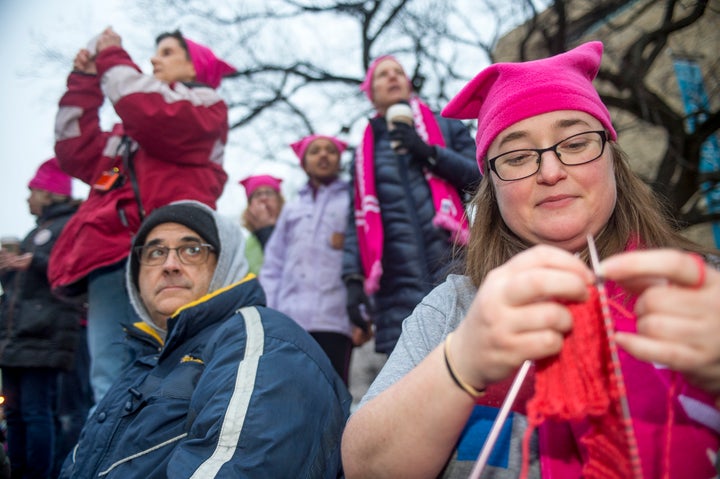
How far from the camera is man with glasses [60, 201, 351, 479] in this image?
56.1 inches

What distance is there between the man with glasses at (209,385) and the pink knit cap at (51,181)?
2.11m

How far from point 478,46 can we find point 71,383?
6.48 meters

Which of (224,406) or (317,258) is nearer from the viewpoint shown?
(224,406)

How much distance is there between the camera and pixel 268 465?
1.37 metres

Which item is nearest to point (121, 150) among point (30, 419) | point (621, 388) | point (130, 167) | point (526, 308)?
point (130, 167)

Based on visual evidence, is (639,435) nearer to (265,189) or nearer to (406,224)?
(406,224)

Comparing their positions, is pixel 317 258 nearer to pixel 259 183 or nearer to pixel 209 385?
pixel 259 183

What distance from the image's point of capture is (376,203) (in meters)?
3.10

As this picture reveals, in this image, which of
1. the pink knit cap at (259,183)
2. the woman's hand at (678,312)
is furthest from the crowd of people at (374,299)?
the pink knit cap at (259,183)

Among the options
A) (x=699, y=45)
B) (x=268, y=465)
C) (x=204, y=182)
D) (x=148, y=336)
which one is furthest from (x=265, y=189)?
(x=699, y=45)

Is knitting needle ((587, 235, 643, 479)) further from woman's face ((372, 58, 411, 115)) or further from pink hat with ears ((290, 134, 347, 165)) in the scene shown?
pink hat with ears ((290, 134, 347, 165))

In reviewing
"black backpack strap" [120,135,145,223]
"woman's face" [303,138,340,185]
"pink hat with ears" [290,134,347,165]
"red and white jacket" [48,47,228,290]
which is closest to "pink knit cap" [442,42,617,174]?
"red and white jacket" [48,47,228,290]

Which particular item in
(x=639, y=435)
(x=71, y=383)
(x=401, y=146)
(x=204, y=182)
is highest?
(x=401, y=146)

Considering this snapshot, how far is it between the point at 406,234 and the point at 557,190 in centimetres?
169
